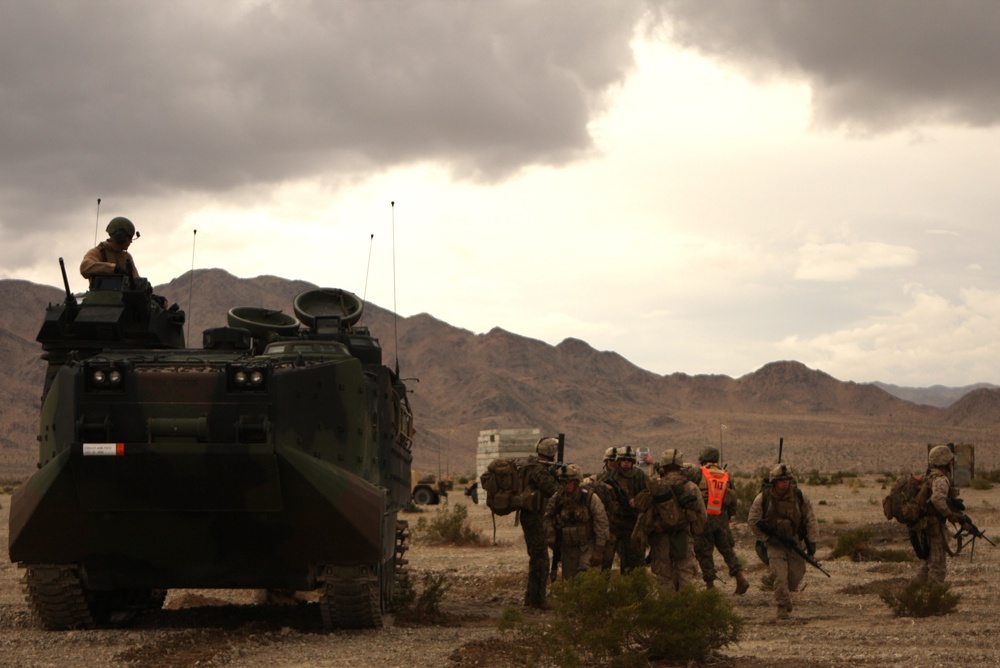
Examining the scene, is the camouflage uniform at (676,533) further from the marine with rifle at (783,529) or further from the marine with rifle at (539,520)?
the marine with rifle at (539,520)

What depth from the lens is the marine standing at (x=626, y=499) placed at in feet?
46.7

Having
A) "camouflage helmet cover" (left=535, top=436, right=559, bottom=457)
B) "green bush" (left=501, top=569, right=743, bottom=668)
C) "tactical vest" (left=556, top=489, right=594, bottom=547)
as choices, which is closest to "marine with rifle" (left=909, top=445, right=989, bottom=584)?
"tactical vest" (left=556, top=489, right=594, bottom=547)

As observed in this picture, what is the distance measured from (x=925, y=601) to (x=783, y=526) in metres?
1.53

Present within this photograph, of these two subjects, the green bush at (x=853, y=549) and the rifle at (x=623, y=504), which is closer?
the rifle at (x=623, y=504)

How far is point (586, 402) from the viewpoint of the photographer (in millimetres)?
119438

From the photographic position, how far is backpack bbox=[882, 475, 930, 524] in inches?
564

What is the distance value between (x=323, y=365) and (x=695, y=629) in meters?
3.71

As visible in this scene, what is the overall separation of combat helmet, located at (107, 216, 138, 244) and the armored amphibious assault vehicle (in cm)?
233

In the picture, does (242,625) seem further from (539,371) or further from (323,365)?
(539,371)

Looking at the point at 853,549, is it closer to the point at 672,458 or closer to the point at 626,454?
the point at 626,454

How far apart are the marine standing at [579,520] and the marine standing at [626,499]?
529 millimetres

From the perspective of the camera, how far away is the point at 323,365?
11102mm

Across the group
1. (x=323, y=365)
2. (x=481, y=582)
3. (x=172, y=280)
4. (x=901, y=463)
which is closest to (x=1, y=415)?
(x=172, y=280)

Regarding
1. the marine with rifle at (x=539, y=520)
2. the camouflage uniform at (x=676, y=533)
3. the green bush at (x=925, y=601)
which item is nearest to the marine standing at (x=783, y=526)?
the camouflage uniform at (x=676, y=533)
